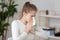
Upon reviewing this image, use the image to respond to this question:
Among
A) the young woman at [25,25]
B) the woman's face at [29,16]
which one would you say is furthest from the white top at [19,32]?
the woman's face at [29,16]

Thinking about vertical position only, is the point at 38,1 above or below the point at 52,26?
above

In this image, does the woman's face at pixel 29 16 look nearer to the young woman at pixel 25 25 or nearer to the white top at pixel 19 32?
the young woman at pixel 25 25

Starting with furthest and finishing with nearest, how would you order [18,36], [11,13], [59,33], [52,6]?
[11,13]
[52,6]
[59,33]
[18,36]

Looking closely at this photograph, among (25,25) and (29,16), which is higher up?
(29,16)

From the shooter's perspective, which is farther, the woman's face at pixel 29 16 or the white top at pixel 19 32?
the woman's face at pixel 29 16

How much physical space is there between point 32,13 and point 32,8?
7cm

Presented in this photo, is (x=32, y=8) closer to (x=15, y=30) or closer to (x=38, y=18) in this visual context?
(x=15, y=30)

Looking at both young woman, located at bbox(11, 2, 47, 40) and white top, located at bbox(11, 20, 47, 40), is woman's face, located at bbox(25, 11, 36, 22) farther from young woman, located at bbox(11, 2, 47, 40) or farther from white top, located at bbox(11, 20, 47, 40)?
white top, located at bbox(11, 20, 47, 40)

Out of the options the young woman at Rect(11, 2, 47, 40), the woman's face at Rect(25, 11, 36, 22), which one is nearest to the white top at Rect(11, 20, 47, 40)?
the young woman at Rect(11, 2, 47, 40)

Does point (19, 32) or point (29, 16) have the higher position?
point (29, 16)

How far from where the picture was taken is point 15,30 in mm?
1944

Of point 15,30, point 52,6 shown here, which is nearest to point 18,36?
point 15,30

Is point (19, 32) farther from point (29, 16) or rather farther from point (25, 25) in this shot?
point (29, 16)

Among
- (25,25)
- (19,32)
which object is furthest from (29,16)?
(19,32)
